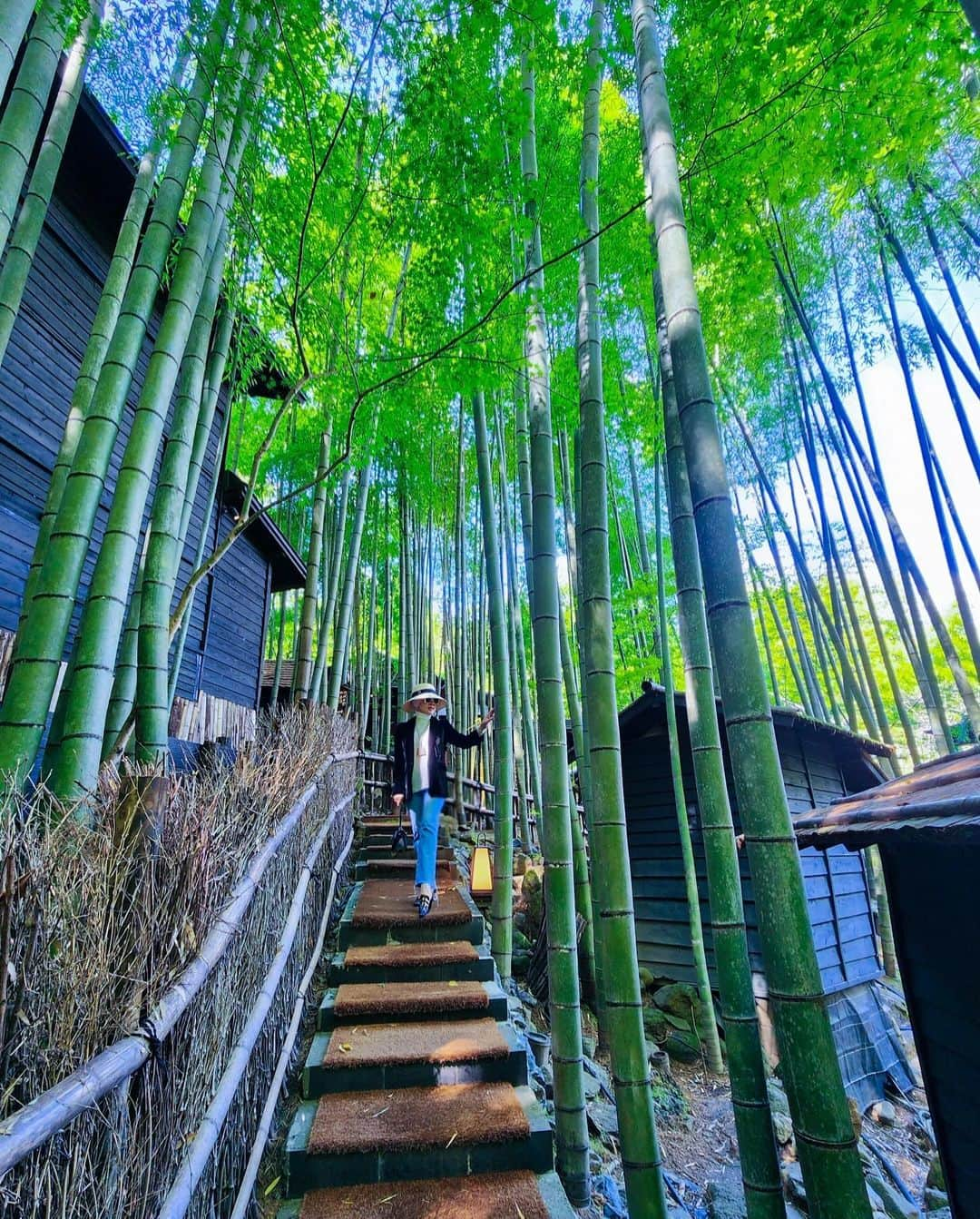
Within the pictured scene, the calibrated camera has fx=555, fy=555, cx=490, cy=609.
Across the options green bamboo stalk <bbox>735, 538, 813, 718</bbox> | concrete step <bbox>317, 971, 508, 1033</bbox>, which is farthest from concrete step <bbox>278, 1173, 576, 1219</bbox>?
green bamboo stalk <bbox>735, 538, 813, 718</bbox>

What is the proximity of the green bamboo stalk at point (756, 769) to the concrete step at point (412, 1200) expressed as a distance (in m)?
1.30

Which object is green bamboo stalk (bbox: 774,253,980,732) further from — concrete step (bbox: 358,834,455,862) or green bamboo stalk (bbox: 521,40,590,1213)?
concrete step (bbox: 358,834,455,862)

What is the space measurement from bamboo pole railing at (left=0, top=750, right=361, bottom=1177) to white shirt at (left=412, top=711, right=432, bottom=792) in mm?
1821

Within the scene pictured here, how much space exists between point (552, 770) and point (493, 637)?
4.66 ft

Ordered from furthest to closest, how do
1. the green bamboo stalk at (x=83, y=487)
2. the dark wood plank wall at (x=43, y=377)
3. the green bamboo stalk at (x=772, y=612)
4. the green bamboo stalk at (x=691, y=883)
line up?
the green bamboo stalk at (x=772, y=612)
the green bamboo stalk at (x=691, y=883)
the dark wood plank wall at (x=43, y=377)
the green bamboo stalk at (x=83, y=487)

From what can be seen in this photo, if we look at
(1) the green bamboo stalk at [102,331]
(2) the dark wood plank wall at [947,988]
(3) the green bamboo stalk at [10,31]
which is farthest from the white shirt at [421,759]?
(3) the green bamboo stalk at [10,31]

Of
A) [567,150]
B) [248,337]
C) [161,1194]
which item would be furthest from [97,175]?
[161,1194]

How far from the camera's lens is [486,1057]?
239 centimetres

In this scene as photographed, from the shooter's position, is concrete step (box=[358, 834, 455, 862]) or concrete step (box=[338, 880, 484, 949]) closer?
Answer: concrete step (box=[338, 880, 484, 949])

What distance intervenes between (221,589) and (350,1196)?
21.6 ft

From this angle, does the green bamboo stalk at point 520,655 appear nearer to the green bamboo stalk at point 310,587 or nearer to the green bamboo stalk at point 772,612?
the green bamboo stalk at point 310,587

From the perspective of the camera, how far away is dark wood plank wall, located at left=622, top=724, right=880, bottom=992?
597 centimetres

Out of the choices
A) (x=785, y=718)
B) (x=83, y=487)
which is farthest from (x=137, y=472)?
(x=785, y=718)

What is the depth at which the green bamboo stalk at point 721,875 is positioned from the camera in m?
1.28
